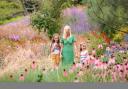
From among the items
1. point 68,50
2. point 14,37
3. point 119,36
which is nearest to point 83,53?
point 68,50

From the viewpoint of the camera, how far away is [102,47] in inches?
295

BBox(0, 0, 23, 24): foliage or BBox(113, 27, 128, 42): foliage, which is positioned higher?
BBox(0, 0, 23, 24): foliage

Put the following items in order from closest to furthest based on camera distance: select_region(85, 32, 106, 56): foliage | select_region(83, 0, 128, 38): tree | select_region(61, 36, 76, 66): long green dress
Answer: select_region(83, 0, 128, 38): tree
select_region(85, 32, 106, 56): foliage
select_region(61, 36, 76, 66): long green dress

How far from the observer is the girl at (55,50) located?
7582 mm

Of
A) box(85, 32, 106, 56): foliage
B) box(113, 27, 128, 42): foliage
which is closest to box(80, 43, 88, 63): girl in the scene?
box(85, 32, 106, 56): foliage

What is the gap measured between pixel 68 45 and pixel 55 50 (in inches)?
8.0

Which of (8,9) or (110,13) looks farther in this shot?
(8,9)

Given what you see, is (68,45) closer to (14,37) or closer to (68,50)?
(68,50)

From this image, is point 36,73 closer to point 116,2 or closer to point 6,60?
point 6,60

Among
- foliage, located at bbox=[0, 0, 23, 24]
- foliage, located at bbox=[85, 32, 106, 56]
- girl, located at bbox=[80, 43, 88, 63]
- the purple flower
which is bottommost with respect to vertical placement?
girl, located at bbox=[80, 43, 88, 63]

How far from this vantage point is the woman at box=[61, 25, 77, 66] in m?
7.55

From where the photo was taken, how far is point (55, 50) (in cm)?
763

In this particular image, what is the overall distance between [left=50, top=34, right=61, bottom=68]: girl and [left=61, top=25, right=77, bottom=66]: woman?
73mm

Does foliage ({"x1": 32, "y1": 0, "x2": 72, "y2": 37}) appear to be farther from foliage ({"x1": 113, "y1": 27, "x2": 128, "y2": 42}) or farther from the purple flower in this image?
foliage ({"x1": 113, "y1": 27, "x2": 128, "y2": 42})
